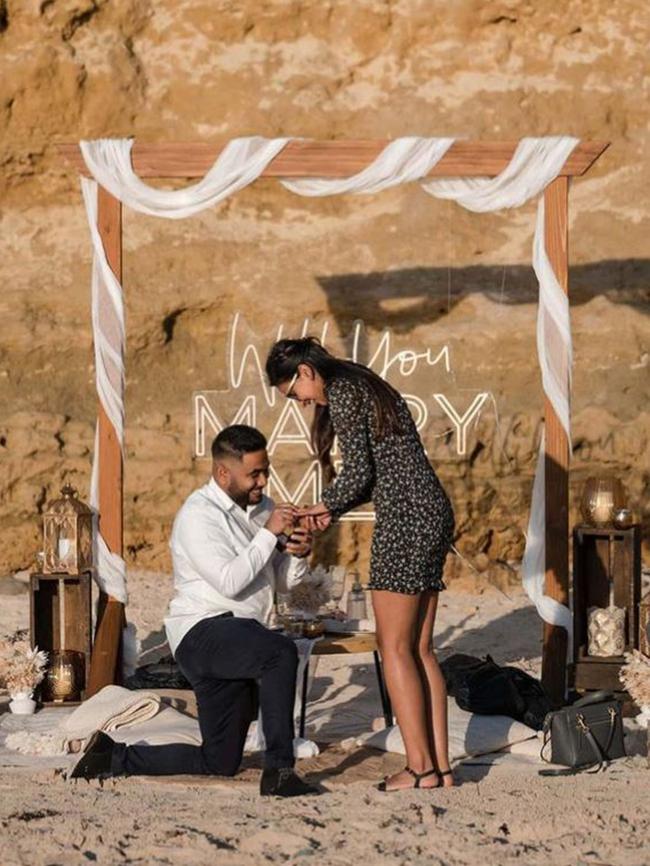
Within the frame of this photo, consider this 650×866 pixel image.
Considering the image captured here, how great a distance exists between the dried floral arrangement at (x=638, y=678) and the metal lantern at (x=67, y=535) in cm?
268

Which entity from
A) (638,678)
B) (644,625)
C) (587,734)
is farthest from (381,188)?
(587,734)

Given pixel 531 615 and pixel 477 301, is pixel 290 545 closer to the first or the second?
pixel 531 615

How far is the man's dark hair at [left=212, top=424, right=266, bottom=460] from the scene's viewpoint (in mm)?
6535

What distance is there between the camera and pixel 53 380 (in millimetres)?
12430

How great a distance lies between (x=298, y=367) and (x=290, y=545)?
0.69 m

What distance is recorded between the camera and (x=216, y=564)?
6355mm

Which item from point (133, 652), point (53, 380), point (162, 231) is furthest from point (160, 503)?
point (133, 652)

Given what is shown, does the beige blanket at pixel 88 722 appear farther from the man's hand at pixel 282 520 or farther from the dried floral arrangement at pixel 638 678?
the dried floral arrangement at pixel 638 678

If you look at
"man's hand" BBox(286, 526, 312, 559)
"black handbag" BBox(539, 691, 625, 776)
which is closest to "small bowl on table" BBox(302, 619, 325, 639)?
"man's hand" BBox(286, 526, 312, 559)

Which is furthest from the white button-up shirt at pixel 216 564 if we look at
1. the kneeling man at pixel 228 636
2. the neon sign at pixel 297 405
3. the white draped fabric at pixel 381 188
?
the neon sign at pixel 297 405

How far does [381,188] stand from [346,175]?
0.19m

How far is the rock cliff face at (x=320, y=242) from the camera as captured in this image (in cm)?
1222

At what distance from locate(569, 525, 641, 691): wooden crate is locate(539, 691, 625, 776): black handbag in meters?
1.22

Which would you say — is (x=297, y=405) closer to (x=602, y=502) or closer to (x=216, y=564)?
(x=602, y=502)
